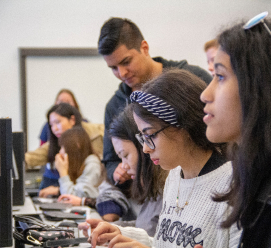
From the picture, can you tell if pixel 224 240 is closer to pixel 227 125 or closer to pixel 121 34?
pixel 227 125

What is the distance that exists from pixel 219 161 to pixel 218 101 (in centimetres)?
40

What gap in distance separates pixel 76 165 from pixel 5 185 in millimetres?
1338

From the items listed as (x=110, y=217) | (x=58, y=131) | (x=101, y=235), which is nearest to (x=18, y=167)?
(x=110, y=217)

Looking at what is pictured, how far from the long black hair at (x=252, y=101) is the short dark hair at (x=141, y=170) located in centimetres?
72

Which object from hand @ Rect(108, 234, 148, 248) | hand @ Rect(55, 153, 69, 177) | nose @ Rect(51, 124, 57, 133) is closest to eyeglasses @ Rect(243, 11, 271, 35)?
hand @ Rect(108, 234, 148, 248)

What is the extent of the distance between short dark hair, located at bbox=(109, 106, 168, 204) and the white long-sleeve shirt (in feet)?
0.85

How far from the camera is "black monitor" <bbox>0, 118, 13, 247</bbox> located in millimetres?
1321

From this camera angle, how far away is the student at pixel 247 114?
0.69 m

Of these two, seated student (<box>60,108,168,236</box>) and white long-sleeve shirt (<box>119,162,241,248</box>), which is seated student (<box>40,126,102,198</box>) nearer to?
seated student (<box>60,108,168,236</box>)

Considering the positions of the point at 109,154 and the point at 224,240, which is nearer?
the point at 224,240

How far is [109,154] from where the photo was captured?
6.91 ft

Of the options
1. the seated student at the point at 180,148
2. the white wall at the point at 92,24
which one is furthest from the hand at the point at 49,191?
the seated student at the point at 180,148

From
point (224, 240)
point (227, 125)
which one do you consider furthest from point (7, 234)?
point (227, 125)

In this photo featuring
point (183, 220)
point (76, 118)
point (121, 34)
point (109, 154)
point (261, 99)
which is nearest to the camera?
point (261, 99)
